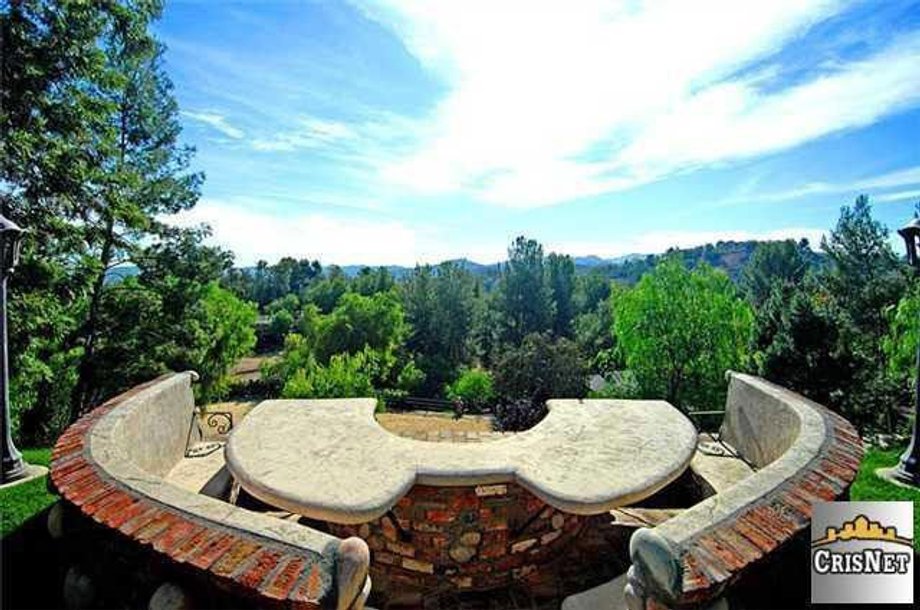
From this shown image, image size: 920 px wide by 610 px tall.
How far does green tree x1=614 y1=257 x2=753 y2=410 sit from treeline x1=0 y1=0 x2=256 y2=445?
11274mm

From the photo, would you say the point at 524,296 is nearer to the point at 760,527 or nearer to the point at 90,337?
the point at 90,337

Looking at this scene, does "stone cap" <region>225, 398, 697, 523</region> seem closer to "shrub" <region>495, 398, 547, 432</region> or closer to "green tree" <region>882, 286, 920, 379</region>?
"green tree" <region>882, 286, 920, 379</region>

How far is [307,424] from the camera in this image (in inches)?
182

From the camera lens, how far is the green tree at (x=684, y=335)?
1369 cm

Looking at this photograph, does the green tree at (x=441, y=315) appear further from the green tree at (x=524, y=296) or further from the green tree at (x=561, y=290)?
the green tree at (x=561, y=290)

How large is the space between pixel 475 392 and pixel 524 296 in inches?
465

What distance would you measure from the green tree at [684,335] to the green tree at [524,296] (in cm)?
1636

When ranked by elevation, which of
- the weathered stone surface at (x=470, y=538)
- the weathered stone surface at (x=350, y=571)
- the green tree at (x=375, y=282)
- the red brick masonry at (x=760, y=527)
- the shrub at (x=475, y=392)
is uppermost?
the green tree at (x=375, y=282)

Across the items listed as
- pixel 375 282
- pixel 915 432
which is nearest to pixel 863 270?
pixel 915 432

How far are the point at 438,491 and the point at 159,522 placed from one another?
185 centimetres

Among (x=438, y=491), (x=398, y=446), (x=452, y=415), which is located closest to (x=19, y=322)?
(x=398, y=446)

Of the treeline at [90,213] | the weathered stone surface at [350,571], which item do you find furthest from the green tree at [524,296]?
the weathered stone surface at [350,571]

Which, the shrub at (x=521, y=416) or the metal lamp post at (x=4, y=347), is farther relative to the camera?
the shrub at (x=521, y=416)

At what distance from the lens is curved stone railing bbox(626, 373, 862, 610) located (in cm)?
202
